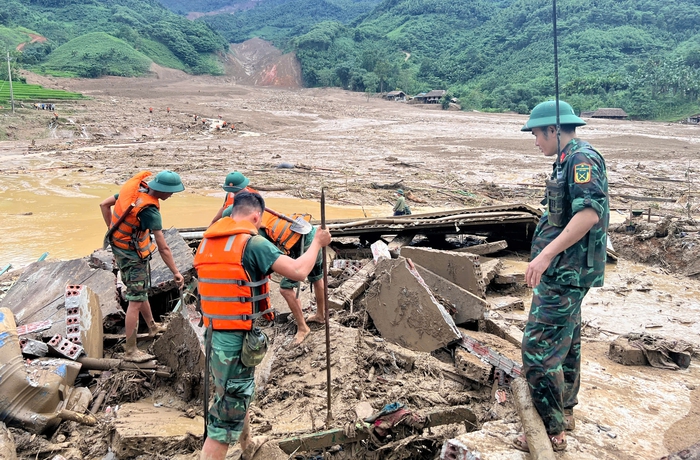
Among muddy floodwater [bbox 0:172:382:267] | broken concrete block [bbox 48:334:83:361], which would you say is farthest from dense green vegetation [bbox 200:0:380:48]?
broken concrete block [bbox 48:334:83:361]

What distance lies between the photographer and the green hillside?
2052 inches

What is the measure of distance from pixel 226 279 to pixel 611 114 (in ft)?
154

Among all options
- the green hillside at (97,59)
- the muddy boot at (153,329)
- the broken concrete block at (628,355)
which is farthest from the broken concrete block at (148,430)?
the green hillside at (97,59)

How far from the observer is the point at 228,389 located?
2.76 metres

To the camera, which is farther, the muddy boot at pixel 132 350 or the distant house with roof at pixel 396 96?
the distant house with roof at pixel 396 96

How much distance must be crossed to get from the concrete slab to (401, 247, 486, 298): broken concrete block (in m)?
3.44

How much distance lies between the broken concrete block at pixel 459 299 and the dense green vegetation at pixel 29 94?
1329 inches

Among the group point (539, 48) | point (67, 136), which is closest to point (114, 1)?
point (539, 48)

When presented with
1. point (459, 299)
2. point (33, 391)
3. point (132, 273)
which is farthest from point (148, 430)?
point (459, 299)

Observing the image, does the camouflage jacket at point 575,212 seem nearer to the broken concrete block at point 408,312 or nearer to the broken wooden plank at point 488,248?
the broken concrete block at point 408,312

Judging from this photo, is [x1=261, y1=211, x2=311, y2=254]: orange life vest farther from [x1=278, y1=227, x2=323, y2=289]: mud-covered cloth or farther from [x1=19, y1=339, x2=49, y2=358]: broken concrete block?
[x1=19, y1=339, x2=49, y2=358]: broken concrete block

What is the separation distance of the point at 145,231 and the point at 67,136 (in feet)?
80.8

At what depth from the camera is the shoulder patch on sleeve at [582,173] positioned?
2707 mm

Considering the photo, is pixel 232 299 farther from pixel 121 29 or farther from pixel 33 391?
pixel 121 29
